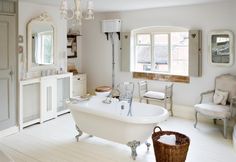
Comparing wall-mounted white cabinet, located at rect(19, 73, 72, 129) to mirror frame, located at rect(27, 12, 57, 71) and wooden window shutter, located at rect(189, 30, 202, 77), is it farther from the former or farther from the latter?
wooden window shutter, located at rect(189, 30, 202, 77)

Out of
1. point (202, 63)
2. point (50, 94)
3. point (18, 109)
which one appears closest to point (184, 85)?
point (202, 63)

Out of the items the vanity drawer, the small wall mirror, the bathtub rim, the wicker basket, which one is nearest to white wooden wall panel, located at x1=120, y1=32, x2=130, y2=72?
the vanity drawer

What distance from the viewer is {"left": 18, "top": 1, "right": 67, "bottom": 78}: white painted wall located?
5062 millimetres

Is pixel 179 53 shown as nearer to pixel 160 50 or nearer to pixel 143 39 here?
pixel 160 50

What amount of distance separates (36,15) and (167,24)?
2854 mm

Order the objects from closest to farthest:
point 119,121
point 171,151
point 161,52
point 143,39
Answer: point 171,151 < point 119,121 < point 161,52 < point 143,39

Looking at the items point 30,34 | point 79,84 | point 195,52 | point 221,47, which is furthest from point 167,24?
point 30,34

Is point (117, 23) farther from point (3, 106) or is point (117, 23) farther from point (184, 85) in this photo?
point (3, 106)

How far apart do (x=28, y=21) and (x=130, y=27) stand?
2453mm

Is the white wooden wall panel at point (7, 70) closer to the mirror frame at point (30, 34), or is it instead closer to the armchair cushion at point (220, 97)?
the mirror frame at point (30, 34)

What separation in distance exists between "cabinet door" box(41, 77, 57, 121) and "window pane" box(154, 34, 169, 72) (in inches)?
96.9

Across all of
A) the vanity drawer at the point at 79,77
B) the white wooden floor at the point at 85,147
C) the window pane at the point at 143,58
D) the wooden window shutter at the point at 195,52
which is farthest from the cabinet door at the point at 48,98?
the wooden window shutter at the point at 195,52

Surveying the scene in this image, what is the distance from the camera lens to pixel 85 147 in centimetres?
416

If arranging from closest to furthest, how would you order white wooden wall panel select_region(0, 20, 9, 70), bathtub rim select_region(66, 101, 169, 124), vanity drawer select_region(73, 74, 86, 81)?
bathtub rim select_region(66, 101, 169, 124) < white wooden wall panel select_region(0, 20, 9, 70) < vanity drawer select_region(73, 74, 86, 81)
